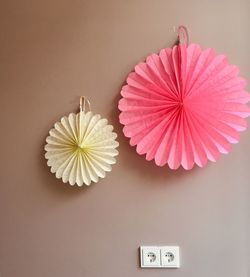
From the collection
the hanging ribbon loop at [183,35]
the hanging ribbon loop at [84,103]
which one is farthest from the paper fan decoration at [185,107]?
the hanging ribbon loop at [84,103]

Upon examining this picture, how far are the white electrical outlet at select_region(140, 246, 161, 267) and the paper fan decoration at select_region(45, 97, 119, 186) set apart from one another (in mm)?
347

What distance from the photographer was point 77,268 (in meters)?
1.41

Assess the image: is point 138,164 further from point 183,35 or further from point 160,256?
point 183,35

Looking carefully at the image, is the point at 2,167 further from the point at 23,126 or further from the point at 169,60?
the point at 169,60

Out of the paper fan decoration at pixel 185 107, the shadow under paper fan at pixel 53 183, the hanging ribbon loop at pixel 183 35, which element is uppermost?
the hanging ribbon loop at pixel 183 35

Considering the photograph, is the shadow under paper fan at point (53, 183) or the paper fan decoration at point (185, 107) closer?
the paper fan decoration at point (185, 107)

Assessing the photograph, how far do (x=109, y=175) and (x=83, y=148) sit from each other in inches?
6.2

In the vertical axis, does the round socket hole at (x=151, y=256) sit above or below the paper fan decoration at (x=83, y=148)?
below

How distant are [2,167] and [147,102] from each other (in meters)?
0.68

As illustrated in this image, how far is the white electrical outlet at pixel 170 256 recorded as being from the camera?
1.36 metres

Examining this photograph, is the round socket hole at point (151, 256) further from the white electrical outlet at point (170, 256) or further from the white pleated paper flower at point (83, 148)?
the white pleated paper flower at point (83, 148)

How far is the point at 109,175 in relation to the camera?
4.64ft

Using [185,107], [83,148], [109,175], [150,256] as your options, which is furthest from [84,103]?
[150,256]

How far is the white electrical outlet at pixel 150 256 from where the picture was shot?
53.8 inches
